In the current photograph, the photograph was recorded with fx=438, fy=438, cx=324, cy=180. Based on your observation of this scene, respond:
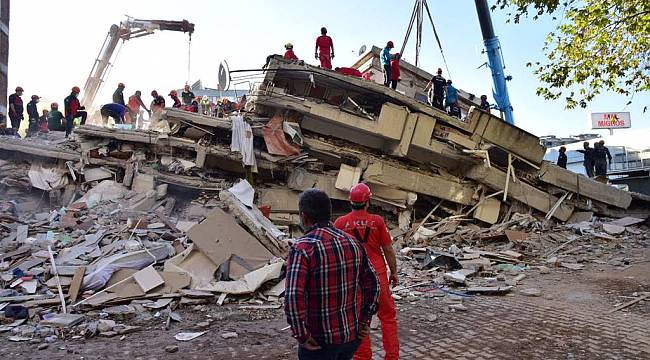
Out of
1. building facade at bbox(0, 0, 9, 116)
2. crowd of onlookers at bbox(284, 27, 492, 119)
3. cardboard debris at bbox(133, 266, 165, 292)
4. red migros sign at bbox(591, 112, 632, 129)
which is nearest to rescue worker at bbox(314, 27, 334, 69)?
crowd of onlookers at bbox(284, 27, 492, 119)

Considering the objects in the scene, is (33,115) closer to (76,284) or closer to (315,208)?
(76,284)

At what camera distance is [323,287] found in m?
2.03

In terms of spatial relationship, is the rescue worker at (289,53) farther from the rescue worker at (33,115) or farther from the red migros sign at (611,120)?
the red migros sign at (611,120)

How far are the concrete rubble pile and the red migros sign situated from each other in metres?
15.3

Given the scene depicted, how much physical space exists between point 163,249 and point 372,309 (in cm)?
541

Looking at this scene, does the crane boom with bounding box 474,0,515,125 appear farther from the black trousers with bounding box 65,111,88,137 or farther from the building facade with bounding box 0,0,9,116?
the building facade with bounding box 0,0,9,116

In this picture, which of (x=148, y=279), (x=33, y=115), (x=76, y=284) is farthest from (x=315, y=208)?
(x=33, y=115)

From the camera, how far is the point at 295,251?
203cm

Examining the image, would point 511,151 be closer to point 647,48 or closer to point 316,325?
point 647,48

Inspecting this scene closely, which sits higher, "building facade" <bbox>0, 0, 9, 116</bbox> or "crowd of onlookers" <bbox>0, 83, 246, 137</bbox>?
"building facade" <bbox>0, 0, 9, 116</bbox>

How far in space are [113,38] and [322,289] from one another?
1830cm

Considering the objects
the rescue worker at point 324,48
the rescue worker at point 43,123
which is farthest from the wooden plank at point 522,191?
the rescue worker at point 43,123

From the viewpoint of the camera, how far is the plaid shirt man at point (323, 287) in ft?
6.47

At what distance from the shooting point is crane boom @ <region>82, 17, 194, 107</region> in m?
17.2
